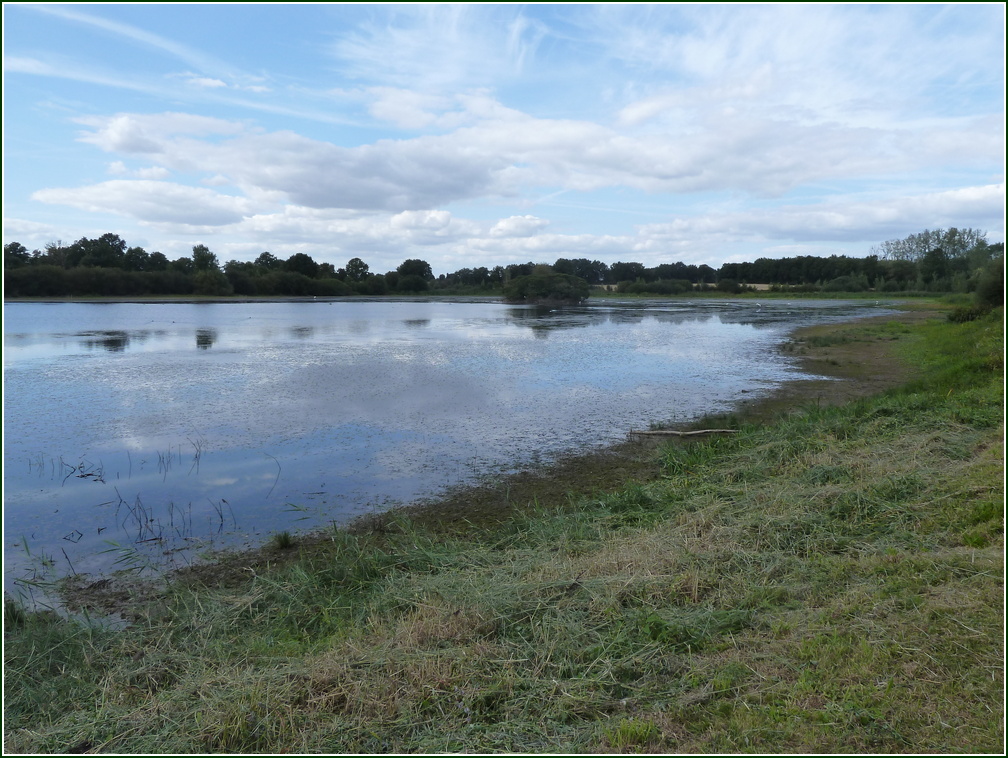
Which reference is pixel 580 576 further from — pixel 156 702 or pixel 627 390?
pixel 627 390

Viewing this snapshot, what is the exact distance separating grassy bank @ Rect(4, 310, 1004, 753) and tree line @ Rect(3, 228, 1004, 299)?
23.4 metres

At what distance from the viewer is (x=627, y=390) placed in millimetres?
15164

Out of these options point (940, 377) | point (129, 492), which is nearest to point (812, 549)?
point (129, 492)

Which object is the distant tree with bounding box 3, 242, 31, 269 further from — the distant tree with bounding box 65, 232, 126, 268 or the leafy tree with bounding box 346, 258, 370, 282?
the leafy tree with bounding box 346, 258, 370, 282

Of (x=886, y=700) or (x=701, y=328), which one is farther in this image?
(x=701, y=328)

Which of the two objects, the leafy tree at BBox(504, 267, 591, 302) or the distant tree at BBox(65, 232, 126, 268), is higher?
the distant tree at BBox(65, 232, 126, 268)

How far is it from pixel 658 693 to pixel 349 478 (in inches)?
234

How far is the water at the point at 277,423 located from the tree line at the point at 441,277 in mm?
15707

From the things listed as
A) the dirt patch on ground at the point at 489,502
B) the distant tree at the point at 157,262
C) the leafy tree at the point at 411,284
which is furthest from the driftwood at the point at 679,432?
the leafy tree at the point at 411,284

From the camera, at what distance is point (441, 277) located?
119000mm

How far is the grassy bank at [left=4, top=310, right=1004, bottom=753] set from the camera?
323 cm

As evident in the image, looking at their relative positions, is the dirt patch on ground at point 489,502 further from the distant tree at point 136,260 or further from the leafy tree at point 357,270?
the leafy tree at point 357,270

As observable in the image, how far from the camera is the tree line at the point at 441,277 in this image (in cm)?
5419

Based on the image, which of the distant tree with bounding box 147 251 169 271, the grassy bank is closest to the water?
the grassy bank
